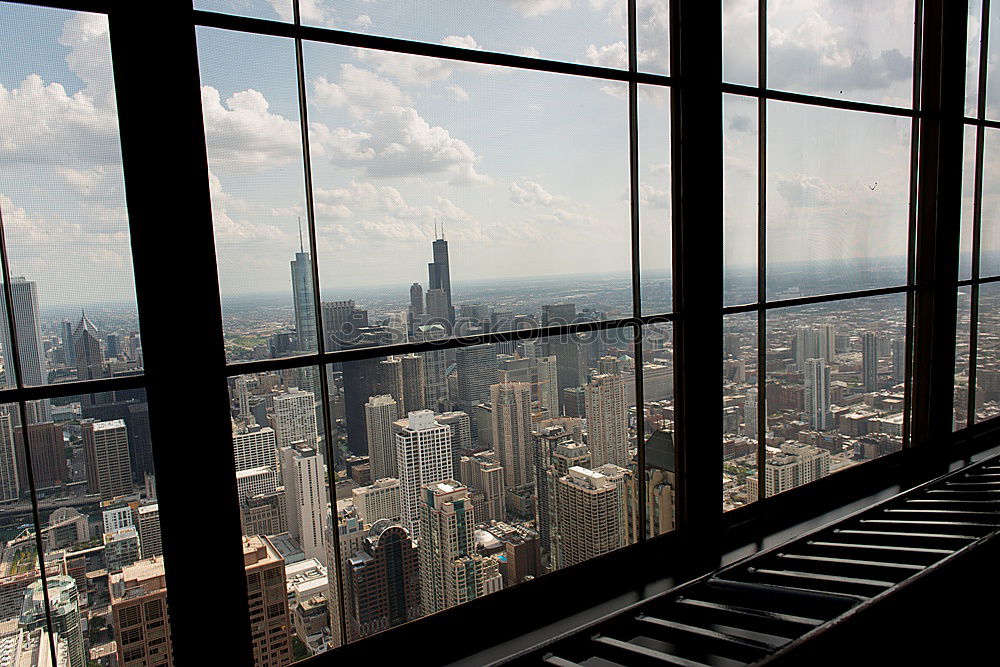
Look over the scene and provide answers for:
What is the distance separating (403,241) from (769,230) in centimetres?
161

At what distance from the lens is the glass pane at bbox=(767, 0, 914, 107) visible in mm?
2852

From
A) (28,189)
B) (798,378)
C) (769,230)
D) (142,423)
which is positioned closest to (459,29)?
(28,189)

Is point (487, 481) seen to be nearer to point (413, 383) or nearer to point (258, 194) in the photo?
point (413, 383)

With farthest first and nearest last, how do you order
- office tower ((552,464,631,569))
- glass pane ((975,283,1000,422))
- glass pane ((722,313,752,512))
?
glass pane ((975,283,1000,422)) → glass pane ((722,313,752,512)) → office tower ((552,464,631,569))

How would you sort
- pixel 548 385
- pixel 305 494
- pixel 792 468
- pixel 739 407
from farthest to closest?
pixel 792 468
pixel 739 407
pixel 548 385
pixel 305 494

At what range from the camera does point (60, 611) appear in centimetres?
148

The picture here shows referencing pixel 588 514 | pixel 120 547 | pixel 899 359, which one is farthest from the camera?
pixel 899 359

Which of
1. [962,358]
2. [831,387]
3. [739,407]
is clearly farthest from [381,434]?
[962,358]

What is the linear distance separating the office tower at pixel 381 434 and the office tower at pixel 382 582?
15 cm

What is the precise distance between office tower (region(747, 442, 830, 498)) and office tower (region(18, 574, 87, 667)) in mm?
2302

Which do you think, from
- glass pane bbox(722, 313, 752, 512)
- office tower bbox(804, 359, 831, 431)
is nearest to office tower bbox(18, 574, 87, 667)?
glass pane bbox(722, 313, 752, 512)

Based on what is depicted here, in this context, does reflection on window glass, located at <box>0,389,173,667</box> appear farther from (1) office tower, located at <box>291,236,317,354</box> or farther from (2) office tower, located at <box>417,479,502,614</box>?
(2) office tower, located at <box>417,479,502,614</box>

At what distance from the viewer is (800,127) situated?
2.95m

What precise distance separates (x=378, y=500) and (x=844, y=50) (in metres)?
2.75
